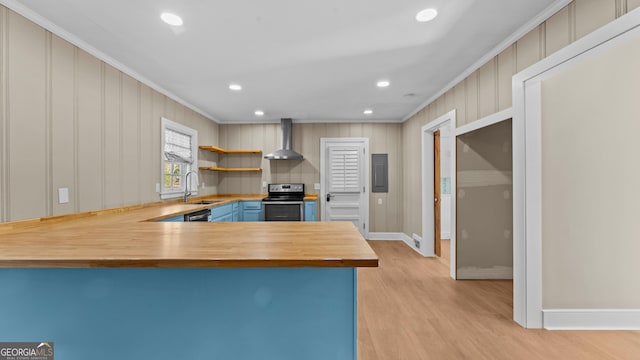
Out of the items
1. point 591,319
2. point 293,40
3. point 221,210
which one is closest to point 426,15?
point 293,40

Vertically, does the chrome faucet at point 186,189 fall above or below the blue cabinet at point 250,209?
above

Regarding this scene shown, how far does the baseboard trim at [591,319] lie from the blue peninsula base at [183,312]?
2075 mm

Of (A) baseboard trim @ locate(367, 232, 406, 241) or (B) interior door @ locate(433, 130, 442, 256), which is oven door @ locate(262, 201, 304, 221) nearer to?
(A) baseboard trim @ locate(367, 232, 406, 241)

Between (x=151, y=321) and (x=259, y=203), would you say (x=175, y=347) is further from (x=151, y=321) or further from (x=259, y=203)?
(x=259, y=203)

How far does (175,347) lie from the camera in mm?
1255

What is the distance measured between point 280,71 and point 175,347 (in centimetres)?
276

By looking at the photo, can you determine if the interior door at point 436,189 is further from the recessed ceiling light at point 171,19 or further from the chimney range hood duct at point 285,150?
the recessed ceiling light at point 171,19

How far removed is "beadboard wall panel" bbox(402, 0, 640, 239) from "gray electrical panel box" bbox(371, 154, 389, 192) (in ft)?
3.29

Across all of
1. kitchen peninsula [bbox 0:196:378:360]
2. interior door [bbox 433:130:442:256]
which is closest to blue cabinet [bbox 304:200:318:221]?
interior door [bbox 433:130:442:256]

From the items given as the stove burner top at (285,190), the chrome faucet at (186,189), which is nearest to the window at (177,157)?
the chrome faucet at (186,189)

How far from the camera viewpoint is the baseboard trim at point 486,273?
346 cm

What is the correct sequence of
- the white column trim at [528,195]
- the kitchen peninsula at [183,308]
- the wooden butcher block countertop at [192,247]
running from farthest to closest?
1. the white column trim at [528,195]
2. the kitchen peninsula at [183,308]
3. the wooden butcher block countertop at [192,247]

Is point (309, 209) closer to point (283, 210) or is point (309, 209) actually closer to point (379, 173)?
point (283, 210)

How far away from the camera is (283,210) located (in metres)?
4.86
